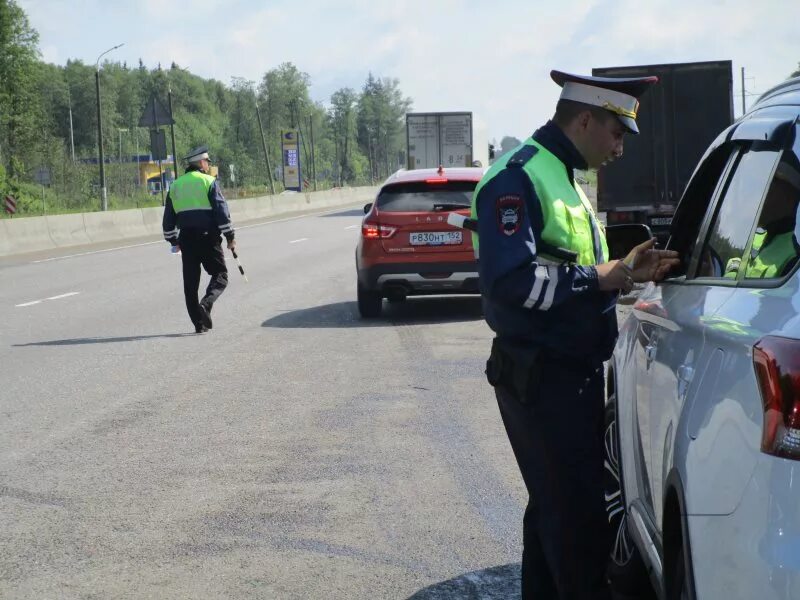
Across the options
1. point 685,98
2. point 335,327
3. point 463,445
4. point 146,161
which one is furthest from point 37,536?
point 146,161

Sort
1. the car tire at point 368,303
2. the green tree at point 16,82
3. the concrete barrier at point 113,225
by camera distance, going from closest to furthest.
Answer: the car tire at point 368,303, the concrete barrier at point 113,225, the green tree at point 16,82

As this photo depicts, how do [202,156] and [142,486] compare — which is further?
[202,156]

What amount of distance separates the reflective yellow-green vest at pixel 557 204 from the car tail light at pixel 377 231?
10659 mm

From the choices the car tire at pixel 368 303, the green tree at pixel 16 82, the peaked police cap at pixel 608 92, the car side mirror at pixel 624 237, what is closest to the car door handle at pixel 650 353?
the car side mirror at pixel 624 237

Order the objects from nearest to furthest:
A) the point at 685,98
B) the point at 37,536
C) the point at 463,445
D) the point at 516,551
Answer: the point at 516,551
the point at 37,536
the point at 463,445
the point at 685,98

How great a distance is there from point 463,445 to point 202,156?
7.09 metres

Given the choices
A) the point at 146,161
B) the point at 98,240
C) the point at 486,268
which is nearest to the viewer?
the point at 486,268

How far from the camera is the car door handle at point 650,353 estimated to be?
3852 millimetres

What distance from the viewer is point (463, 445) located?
25.7 ft

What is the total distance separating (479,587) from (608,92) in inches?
80.5

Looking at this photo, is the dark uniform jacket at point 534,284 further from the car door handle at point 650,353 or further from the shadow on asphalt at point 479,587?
the shadow on asphalt at point 479,587

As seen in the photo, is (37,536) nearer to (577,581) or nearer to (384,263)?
(577,581)

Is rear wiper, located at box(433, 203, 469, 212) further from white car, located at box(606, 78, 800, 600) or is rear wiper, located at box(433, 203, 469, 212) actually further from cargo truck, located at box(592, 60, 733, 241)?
white car, located at box(606, 78, 800, 600)

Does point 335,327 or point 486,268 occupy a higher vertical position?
point 486,268
